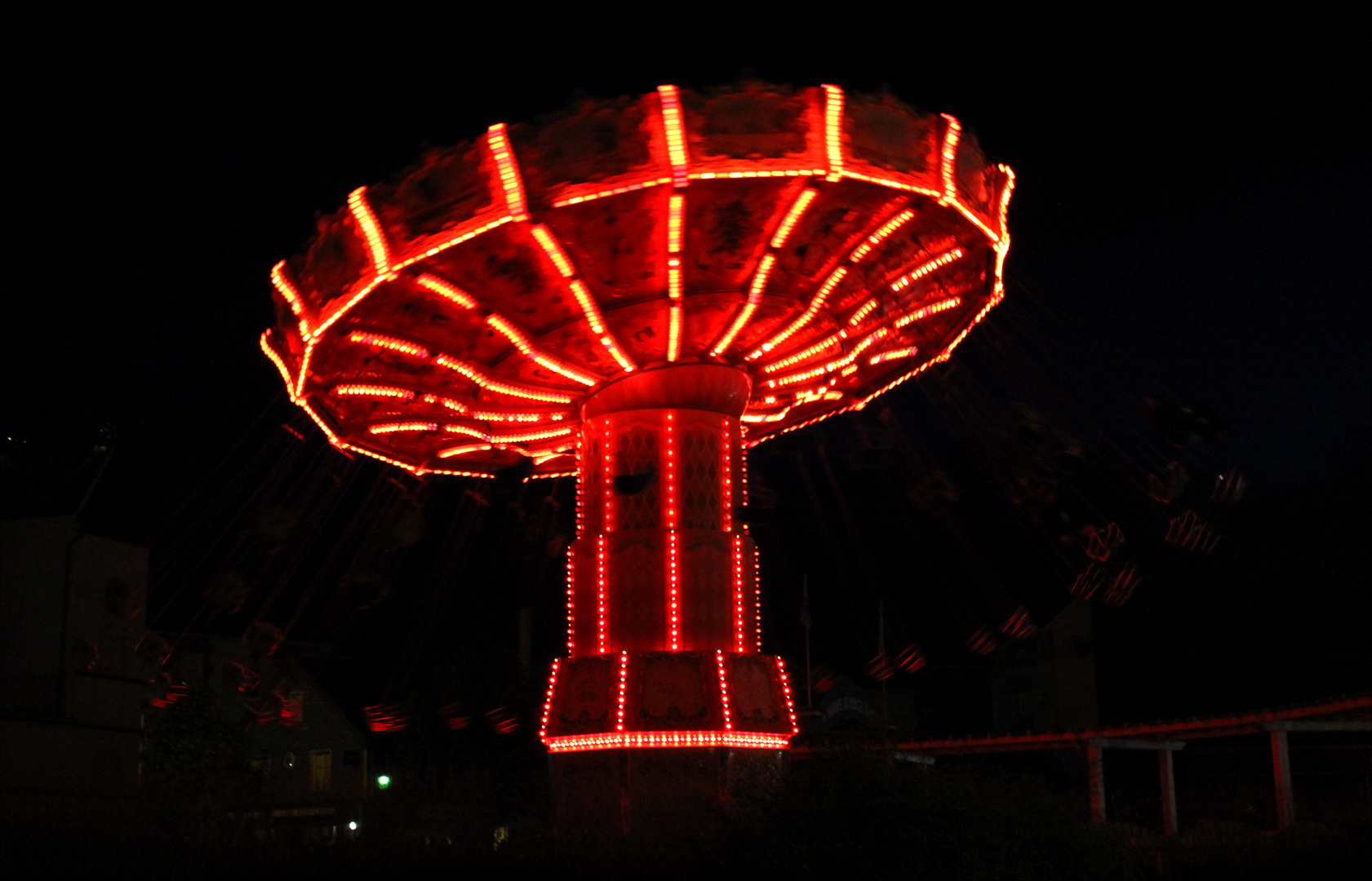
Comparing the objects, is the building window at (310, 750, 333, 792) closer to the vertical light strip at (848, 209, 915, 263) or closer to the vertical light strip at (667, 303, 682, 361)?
the vertical light strip at (667, 303, 682, 361)

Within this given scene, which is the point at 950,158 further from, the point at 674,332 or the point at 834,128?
the point at 674,332

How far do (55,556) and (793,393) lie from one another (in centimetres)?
1045

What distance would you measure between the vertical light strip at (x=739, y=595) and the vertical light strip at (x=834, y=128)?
5905mm

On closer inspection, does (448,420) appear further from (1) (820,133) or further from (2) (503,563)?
(2) (503,563)

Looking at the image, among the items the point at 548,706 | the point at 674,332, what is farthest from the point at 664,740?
the point at 674,332

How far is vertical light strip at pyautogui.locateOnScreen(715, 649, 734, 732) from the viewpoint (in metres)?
17.6

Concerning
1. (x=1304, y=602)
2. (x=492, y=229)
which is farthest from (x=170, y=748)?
(x=1304, y=602)

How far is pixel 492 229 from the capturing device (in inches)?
607

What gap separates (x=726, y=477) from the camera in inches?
760

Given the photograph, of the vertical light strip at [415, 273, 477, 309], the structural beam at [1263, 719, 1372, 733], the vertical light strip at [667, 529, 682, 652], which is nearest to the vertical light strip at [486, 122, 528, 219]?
Result: the vertical light strip at [415, 273, 477, 309]

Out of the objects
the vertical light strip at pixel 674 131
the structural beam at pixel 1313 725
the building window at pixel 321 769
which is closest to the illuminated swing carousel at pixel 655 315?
the vertical light strip at pixel 674 131

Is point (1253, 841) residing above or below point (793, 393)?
below

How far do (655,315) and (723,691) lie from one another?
15.6ft

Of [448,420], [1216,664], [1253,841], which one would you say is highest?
[448,420]
